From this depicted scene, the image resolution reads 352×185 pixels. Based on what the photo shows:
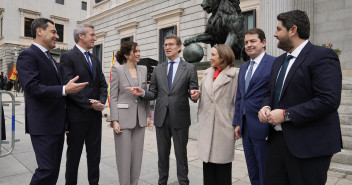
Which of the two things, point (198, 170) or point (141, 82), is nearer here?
point (141, 82)

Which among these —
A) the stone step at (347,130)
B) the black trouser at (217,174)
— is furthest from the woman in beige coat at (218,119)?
the stone step at (347,130)

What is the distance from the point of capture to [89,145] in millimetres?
3160

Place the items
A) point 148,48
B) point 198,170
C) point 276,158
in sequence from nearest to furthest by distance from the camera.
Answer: point 276,158
point 198,170
point 148,48

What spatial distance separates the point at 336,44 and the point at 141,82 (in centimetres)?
942

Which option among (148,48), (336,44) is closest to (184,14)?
(148,48)

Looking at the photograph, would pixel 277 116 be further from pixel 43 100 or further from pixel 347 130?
pixel 347 130

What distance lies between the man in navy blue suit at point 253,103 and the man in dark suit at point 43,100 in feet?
5.72

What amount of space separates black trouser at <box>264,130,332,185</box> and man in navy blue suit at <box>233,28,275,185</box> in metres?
0.43

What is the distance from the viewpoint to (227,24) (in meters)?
6.24

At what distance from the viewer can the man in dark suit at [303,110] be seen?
175cm

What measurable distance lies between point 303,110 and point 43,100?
2.45m

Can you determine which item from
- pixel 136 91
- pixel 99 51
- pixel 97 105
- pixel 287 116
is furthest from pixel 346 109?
pixel 99 51

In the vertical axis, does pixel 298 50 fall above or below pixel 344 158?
above

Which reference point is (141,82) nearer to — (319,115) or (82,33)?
(82,33)
